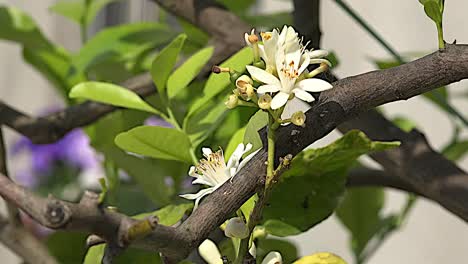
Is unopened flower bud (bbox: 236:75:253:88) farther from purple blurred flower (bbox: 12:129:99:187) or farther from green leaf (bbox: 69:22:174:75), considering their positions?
purple blurred flower (bbox: 12:129:99:187)

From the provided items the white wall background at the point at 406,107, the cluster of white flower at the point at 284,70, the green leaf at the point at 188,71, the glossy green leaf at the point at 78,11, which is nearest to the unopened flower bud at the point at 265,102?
the cluster of white flower at the point at 284,70

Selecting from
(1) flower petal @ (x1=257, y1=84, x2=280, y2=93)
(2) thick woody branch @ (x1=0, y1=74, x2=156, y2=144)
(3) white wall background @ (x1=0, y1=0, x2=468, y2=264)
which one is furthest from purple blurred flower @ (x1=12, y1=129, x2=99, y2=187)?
(1) flower petal @ (x1=257, y1=84, x2=280, y2=93)

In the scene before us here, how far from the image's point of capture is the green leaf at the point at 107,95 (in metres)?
0.29

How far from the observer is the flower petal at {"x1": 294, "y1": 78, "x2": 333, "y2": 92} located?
185 mm

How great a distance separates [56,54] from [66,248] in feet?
0.38

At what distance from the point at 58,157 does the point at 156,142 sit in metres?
1.06

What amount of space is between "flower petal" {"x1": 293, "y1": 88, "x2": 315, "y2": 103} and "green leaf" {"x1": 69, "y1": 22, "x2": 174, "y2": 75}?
24cm

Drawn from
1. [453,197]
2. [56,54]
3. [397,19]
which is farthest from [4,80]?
[453,197]

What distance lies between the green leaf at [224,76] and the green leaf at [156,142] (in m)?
0.03

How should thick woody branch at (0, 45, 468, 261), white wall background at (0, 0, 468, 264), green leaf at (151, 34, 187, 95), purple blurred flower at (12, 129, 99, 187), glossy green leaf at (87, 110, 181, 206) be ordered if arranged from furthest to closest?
purple blurred flower at (12, 129, 99, 187) → white wall background at (0, 0, 468, 264) → glossy green leaf at (87, 110, 181, 206) → green leaf at (151, 34, 187, 95) → thick woody branch at (0, 45, 468, 261)

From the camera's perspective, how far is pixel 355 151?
0.71 feet

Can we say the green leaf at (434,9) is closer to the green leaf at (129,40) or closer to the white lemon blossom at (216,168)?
the white lemon blossom at (216,168)

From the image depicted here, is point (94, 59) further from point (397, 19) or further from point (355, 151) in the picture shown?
point (397, 19)

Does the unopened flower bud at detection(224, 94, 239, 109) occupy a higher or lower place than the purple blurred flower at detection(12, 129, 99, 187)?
higher
